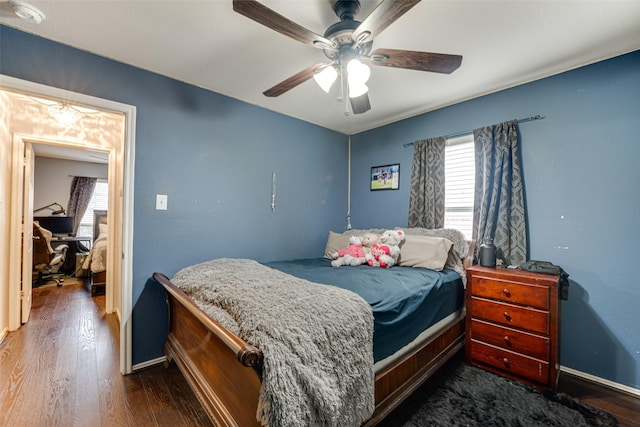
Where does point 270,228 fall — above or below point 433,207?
below

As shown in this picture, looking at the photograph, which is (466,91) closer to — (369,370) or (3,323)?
(369,370)

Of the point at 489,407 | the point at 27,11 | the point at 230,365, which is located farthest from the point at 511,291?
the point at 27,11

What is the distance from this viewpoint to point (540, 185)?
89.6 inches

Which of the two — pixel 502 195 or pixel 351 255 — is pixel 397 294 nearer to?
pixel 351 255

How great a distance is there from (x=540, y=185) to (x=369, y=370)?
2.15 meters

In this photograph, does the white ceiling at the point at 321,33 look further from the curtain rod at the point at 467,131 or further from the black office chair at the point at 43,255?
the black office chair at the point at 43,255

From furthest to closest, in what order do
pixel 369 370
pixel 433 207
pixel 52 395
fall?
pixel 433 207, pixel 52 395, pixel 369 370

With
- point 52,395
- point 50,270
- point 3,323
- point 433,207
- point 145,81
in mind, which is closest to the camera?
point 52,395

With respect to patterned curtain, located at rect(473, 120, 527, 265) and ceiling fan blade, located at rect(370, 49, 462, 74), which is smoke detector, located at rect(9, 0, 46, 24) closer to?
ceiling fan blade, located at rect(370, 49, 462, 74)

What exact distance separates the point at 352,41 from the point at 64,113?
121 inches

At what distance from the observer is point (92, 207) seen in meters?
6.04

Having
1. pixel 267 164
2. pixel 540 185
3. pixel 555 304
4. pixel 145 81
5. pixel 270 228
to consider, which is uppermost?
pixel 145 81

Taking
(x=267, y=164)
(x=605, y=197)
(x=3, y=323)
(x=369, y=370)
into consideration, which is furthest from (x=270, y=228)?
(x=605, y=197)

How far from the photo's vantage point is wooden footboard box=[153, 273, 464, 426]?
1.14 meters
